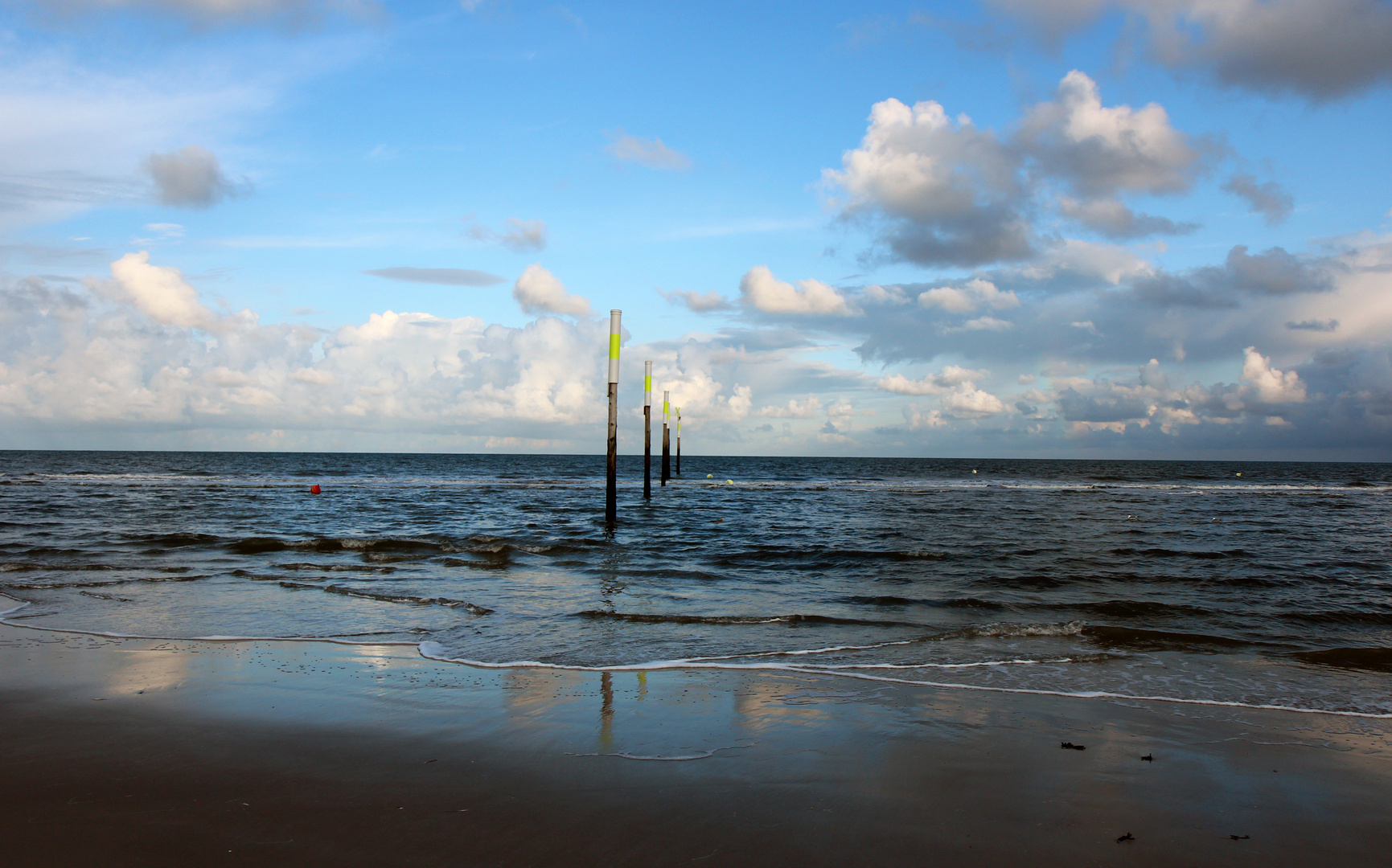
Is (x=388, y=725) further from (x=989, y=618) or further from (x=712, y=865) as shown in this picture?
(x=989, y=618)

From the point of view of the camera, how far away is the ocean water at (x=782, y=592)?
6617 millimetres

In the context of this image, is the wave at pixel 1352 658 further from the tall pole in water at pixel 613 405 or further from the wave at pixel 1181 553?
the tall pole in water at pixel 613 405

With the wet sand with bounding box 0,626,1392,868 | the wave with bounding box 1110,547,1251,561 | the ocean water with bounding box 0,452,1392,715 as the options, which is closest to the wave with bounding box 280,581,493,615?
the ocean water with bounding box 0,452,1392,715

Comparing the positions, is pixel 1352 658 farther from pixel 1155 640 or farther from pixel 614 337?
pixel 614 337

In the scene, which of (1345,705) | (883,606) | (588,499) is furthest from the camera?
(588,499)

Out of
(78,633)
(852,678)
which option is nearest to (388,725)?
(852,678)

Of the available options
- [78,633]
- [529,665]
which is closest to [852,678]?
[529,665]

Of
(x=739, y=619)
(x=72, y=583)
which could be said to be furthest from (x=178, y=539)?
(x=739, y=619)

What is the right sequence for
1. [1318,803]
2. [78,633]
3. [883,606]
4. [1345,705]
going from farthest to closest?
[883,606], [78,633], [1345,705], [1318,803]

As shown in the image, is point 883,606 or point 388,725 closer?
point 388,725

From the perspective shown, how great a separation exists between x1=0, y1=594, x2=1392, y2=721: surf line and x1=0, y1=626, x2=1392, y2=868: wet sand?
0.56 ft

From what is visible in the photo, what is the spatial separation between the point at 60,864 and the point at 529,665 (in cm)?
350

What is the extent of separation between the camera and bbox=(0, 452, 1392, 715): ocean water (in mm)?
6617

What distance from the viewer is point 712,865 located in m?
2.90
